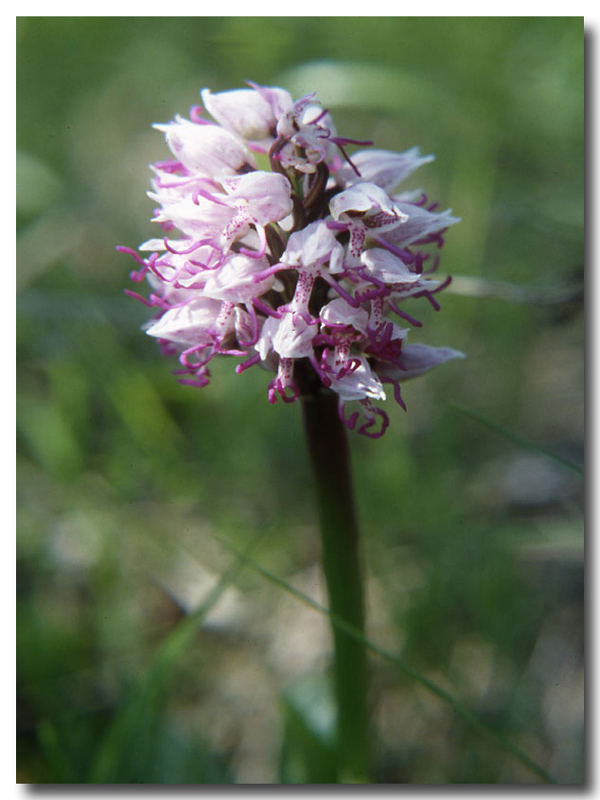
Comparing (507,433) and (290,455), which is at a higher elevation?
(507,433)

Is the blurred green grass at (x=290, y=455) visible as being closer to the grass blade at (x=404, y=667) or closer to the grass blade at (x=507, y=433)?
the grass blade at (x=404, y=667)

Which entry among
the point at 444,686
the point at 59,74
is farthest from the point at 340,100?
the point at 444,686

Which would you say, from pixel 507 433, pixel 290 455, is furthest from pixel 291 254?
pixel 290 455

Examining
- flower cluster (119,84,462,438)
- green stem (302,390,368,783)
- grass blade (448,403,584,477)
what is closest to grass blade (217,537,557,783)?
green stem (302,390,368,783)

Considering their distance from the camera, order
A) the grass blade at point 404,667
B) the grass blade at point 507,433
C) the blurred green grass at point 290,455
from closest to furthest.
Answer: the grass blade at point 404,667, the grass blade at point 507,433, the blurred green grass at point 290,455

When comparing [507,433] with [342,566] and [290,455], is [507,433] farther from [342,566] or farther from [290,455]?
[290,455]

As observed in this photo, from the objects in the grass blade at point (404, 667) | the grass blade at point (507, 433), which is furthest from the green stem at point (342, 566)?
the grass blade at point (507, 433)
